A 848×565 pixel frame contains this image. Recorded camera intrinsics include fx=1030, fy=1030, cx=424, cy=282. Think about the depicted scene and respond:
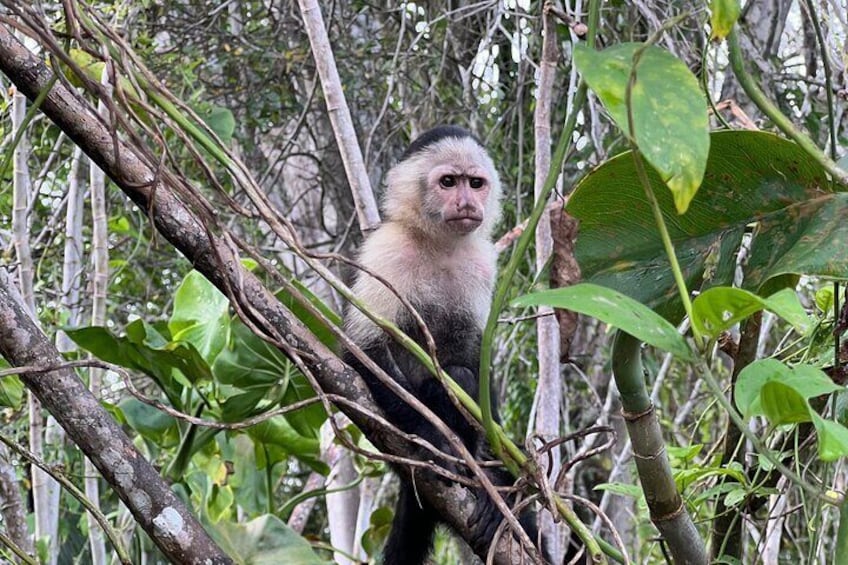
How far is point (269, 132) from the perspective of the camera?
4.85 meters

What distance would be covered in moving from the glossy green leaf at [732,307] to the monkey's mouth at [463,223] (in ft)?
6.49

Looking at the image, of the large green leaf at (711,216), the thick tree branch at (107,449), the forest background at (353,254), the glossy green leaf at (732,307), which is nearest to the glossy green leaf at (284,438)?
the forest background at (353,254)

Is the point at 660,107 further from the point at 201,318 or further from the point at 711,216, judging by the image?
the point at 201,318

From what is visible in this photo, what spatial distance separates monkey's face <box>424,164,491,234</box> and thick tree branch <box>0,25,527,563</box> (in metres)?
1.15

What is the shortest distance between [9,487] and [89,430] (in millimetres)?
685

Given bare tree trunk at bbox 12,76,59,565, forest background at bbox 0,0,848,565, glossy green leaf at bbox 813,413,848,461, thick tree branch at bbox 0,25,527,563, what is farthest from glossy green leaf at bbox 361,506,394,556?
glossy green leaf at bbox 813,413,848,461

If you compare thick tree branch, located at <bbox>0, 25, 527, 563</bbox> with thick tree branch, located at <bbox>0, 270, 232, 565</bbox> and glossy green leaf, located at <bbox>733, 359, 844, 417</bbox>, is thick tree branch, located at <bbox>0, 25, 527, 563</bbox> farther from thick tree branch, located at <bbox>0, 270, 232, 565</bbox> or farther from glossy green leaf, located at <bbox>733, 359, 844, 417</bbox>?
glossy green leaf, located at <bbox>733, 359, 844, 417</bbox>

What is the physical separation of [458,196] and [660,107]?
2.13 m

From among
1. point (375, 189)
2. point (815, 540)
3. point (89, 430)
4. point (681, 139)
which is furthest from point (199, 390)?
point (375, 189)

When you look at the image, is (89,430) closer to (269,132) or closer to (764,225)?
Answer: (764,225)

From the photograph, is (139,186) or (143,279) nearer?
(139,186)

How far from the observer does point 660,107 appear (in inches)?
30.3

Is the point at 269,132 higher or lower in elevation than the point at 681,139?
higher

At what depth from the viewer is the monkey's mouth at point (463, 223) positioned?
283 centimetres
